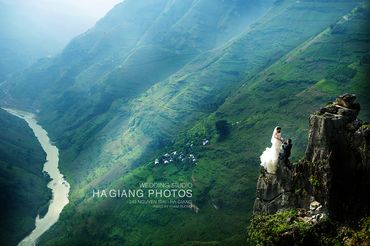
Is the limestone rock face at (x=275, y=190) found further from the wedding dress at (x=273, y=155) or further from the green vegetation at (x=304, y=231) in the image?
the green vegetation at (x=304, y=231)

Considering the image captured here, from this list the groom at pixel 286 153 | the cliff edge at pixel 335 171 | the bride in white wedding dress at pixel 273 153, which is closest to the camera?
the cliff edge at pixel 335 171

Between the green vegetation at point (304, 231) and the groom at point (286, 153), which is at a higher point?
the groom at point (286, 153)

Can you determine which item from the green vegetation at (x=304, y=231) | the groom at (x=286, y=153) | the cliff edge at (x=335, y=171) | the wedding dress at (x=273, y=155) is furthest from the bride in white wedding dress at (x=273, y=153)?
the green vegetation at (x=304, y=231)

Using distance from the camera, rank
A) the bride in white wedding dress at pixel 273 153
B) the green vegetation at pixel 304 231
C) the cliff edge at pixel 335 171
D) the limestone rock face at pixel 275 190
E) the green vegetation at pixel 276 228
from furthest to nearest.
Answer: the bride in white wedding dress at pixel 273 153 → the limestone rock face at pixel 275 190 → the green vegetation at pixel 276 228 → the cliff edge at pixel 335 171 → the green vegetation at pixel 304 231

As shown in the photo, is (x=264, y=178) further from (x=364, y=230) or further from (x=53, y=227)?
(x=53, y=227)

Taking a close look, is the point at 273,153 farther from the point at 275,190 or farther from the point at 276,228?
the point at 276,228

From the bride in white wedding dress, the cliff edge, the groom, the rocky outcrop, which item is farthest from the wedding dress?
the rocky outcrop

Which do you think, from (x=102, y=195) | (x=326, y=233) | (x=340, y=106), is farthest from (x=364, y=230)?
(x=102, y=195)
